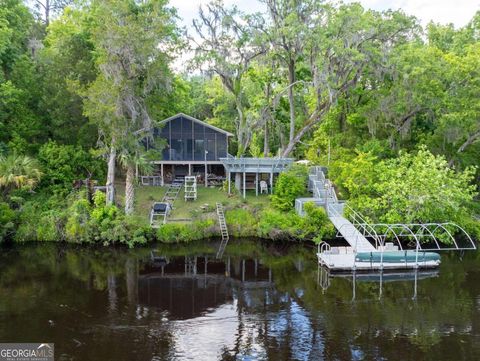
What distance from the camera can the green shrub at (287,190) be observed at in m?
26.5

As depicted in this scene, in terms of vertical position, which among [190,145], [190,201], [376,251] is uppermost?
[190,145]

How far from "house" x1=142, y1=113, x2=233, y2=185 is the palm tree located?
355 inches

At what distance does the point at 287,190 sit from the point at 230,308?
41.8 ft

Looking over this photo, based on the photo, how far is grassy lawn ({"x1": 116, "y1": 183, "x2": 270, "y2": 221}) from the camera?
2655cm

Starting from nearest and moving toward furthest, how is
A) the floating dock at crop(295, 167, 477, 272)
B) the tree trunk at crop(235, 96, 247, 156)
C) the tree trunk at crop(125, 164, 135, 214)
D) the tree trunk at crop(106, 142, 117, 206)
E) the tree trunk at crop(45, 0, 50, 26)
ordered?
the floating dock at crop(295, 167, 477, 272) → the tree trunk at crop(125, 164, 135, 214) → the tree trunk at crop(106, 142, 117, 206) → the tree trunk at crop(235, 96, 247, 156) → the tree trunk at crop(45, 0, 50, 26)

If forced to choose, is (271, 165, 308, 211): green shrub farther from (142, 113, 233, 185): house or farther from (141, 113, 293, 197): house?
(142, 113, 233, 185): house

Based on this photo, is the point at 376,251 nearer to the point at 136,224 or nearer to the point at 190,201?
the point at 136,224

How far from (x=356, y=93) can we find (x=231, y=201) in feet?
40.9

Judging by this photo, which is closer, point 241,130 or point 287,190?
point 287,190

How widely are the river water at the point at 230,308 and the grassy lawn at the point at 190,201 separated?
4.71 m

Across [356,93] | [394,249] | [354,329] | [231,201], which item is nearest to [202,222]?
[231,201]

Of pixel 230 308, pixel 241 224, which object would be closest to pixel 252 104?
pixel 241 224

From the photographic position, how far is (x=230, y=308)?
49.9 ft

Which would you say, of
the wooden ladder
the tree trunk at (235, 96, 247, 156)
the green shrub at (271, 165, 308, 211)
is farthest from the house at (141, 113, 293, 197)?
the wooden ladder
